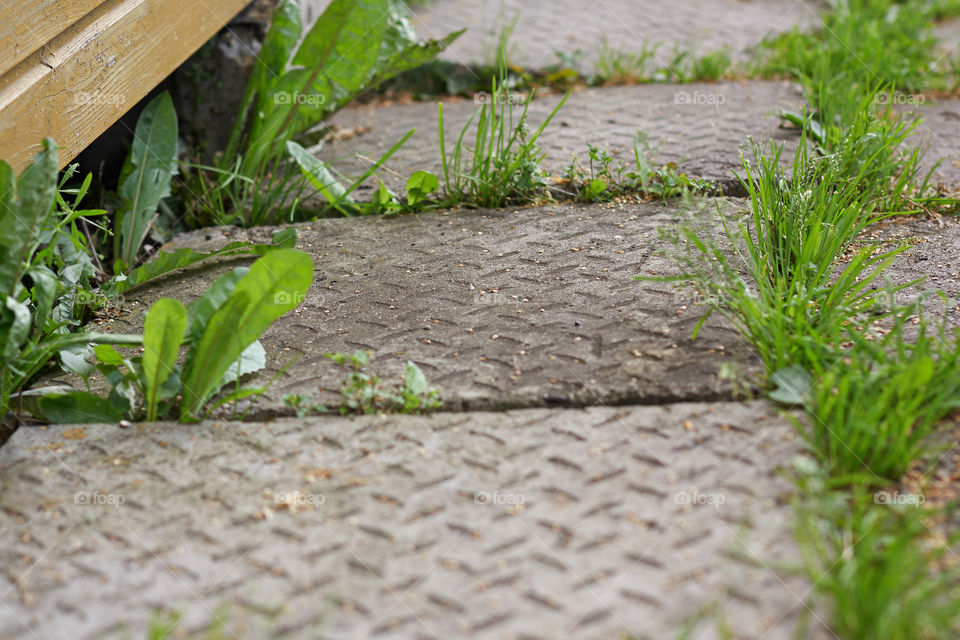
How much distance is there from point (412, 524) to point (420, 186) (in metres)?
1.60

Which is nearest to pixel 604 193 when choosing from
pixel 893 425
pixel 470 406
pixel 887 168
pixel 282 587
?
pixel 887 168

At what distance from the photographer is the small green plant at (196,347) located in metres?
1.87

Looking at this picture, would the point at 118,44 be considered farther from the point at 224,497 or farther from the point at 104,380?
the point at 224,497

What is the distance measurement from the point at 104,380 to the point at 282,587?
0.96 m

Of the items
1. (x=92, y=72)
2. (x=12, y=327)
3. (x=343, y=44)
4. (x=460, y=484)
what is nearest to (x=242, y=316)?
(x=12, y=327)

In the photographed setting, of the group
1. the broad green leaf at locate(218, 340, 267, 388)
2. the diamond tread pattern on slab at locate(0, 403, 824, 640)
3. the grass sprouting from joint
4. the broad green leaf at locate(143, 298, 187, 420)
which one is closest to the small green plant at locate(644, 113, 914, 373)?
the grass sprouting from joint

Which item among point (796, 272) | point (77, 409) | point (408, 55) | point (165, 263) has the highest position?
point (408, 55)

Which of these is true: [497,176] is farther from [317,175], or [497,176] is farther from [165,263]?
[165,263]

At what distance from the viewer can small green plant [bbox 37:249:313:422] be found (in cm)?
187

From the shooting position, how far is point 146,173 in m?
2.86

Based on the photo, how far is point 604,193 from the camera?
2.95m

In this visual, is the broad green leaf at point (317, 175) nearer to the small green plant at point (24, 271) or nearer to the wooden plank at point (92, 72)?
the wooden plank at point (92, 72)

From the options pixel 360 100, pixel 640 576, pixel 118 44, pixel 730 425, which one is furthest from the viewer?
pixel 360 100

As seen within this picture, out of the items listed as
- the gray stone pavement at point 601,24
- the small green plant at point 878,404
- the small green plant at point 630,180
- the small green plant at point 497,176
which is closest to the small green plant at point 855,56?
the gray stone pavement at point 601,24
